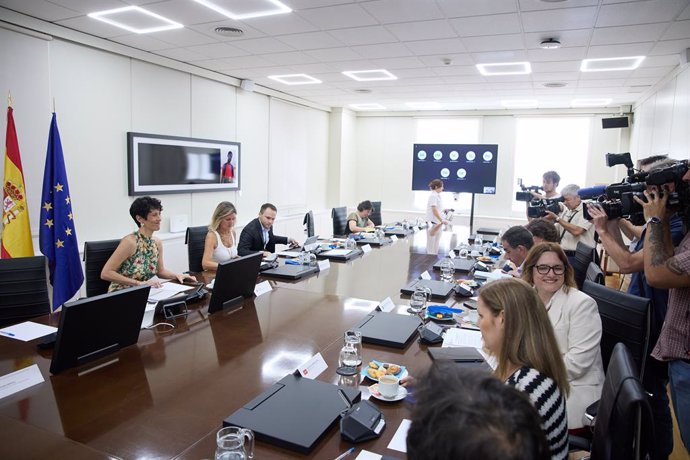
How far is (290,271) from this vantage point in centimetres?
341

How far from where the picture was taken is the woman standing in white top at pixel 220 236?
368 cm

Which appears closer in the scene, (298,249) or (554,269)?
(554,269)

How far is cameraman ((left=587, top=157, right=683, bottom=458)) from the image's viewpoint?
2150 millimetres

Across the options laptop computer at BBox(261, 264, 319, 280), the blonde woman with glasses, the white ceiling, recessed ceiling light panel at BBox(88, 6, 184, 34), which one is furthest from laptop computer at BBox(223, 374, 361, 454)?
recessed ceiling light panel at BBox(88, 6, 184, 34)

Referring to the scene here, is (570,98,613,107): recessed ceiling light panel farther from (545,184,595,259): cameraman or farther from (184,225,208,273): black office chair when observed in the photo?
(184,225,208,273): black office chair

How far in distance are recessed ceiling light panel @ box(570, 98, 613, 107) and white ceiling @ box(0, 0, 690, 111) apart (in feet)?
3.00

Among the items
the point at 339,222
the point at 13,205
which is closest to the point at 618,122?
the point at 339,222

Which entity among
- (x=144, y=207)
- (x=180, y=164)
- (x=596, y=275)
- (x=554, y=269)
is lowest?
(x=596, y=275)

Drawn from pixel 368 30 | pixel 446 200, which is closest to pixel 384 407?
pixel 368 30

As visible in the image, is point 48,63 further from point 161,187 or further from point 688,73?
point 688,73

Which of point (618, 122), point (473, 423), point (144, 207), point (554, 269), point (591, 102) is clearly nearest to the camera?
point (473, 423)

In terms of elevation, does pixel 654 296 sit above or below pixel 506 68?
below

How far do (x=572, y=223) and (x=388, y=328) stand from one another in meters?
2.93

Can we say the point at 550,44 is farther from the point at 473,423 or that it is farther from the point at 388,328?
the point at 473,423
